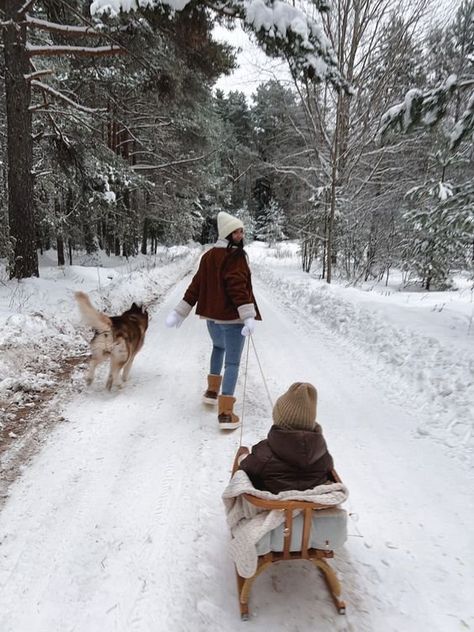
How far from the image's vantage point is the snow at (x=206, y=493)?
2.12 metres

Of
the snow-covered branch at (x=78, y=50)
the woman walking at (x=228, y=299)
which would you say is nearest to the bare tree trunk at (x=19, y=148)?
the snow-covered branch at (x=78, y=50)

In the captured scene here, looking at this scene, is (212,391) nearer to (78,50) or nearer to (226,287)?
(226,287)

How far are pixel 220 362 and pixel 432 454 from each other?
2.38 metres

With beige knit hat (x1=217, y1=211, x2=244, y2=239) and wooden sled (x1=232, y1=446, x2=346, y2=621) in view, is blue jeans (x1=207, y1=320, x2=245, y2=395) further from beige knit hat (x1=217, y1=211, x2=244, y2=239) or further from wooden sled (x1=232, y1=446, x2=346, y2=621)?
wooden sled (x1=232, y1=446, x2=346, y2=621)

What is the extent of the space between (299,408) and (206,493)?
4.36 ft

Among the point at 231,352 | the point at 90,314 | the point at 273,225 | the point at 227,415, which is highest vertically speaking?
the point at 273,225

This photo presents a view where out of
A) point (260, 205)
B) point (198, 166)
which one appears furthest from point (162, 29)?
point (260, 205)

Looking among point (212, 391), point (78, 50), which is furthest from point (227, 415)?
point (78, 50)

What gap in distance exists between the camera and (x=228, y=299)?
13.4ft

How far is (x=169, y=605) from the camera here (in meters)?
2.12

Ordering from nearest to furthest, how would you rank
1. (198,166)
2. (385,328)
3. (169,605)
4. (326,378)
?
(169,605)
(326,378)
(385,328)
(198,166)

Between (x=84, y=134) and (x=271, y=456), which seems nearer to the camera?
(x=271, y=456)

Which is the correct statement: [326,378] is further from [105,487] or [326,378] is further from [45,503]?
[45,503]

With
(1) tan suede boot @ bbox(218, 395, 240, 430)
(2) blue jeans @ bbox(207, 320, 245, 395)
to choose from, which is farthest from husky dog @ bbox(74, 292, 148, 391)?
(1) tan suede boot @ bbox(218, 395, 240, 430)
